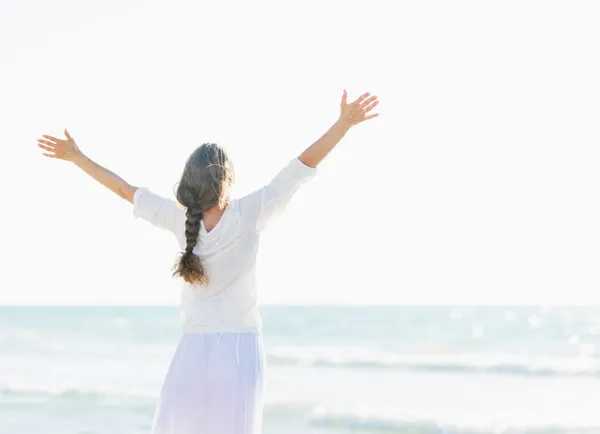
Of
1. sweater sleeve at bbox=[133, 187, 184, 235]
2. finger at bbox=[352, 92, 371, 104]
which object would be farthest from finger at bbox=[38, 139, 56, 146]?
finger at bbox=[352, 92, 371, 104]

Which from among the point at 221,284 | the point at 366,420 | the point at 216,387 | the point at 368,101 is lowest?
the point at 216,387

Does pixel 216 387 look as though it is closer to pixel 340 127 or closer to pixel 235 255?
pixel 235 255

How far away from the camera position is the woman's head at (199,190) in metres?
2.96

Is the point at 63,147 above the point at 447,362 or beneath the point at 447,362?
beneath

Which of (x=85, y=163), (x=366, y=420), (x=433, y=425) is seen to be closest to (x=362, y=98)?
(x=85, y=163)

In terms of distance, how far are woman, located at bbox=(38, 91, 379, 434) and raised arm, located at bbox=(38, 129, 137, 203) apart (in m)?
0.24

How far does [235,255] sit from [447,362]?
1441cm

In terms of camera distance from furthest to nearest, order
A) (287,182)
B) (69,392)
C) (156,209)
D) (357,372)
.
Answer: (357,372), (69,392), (156,209), (287,182)

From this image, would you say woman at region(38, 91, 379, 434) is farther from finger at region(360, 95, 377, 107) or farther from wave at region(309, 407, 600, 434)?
wave at region(309, 407, 600, 434)

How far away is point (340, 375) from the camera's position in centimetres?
1508

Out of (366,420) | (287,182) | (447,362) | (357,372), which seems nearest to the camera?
(287,182)

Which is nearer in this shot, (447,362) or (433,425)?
(433,425)

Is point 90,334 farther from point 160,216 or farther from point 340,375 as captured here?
point 160,216

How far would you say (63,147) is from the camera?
133 inches
